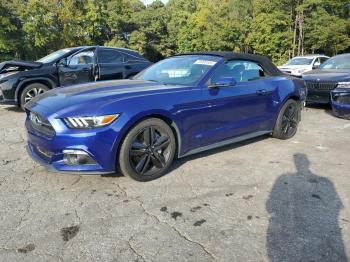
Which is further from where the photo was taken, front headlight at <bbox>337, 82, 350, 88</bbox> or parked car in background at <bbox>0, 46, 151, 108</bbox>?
parked car in background at <bbox>0, 46, 151, 108</bbox>

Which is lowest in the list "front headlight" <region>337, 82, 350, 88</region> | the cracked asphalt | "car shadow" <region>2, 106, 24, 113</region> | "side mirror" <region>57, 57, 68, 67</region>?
the cracked asphalt

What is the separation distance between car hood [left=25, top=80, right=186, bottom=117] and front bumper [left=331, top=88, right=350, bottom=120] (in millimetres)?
4540

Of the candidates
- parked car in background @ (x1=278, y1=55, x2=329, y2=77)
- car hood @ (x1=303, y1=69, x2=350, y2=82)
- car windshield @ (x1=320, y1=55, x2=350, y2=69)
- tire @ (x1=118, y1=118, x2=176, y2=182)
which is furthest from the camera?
parked car in background @ (x1=278, y1=55, x2=329, y2=77)

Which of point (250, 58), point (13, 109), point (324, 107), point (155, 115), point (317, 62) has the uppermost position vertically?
point (250, 58)

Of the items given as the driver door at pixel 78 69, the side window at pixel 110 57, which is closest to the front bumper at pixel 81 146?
the driver door at pixel 78 69

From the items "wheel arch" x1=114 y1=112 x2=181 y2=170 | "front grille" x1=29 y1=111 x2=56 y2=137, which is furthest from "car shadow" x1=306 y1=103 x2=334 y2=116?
"front grille" x1=29 y1=111 x2=56 y2=137

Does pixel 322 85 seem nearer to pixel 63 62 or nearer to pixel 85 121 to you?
pixel 63 62

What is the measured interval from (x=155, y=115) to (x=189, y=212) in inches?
46.8

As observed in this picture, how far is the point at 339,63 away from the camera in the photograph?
9.41m

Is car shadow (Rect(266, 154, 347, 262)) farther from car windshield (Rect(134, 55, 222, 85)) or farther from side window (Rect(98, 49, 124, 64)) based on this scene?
side window (Rect(98, 49, 124, 64))

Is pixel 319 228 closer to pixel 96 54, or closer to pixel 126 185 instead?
pixel 126 185

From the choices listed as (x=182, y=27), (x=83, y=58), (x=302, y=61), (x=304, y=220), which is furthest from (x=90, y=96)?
(x=182, y=27)

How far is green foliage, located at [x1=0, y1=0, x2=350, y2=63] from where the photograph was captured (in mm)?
34406

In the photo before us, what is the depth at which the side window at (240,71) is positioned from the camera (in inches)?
185
